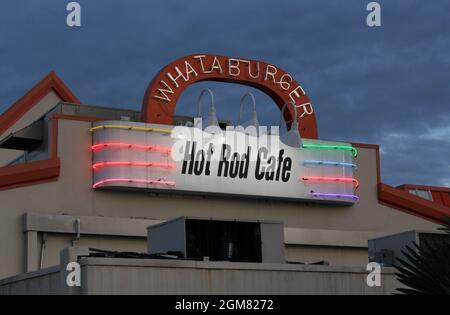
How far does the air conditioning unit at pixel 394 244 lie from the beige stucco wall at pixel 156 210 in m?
9.13

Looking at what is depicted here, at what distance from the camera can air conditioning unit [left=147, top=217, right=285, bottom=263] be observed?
2203 centimetres

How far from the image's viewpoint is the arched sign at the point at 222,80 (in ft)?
107

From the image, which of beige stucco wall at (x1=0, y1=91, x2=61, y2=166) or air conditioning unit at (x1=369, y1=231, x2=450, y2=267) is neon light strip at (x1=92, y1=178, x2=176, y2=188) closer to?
air conditioning unit at (x1=369, y1=231, x2=450, y2=267)

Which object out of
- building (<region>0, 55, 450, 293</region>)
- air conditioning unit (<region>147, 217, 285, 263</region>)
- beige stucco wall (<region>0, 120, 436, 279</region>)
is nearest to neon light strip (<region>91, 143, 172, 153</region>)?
building (<region>0, 55, 450, 293</region>)

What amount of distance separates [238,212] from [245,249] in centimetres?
1029

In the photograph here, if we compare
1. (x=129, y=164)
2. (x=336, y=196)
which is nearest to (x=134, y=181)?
(x=129, y=164)

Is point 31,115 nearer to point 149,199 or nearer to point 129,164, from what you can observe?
point 149,199

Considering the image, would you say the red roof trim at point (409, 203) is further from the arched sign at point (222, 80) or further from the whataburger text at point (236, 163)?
the whataburger text at point (236, 163)

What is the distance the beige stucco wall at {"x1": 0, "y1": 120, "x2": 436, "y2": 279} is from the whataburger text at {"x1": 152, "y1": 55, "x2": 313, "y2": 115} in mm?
3436

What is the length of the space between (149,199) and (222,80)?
18.9 ft

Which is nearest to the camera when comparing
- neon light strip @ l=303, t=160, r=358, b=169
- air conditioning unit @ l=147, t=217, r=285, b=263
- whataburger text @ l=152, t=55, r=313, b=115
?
air conditioning unit @ l=147, t=217, r=285, b=263

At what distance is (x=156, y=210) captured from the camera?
31.7 m

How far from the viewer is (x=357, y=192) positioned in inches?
1395
